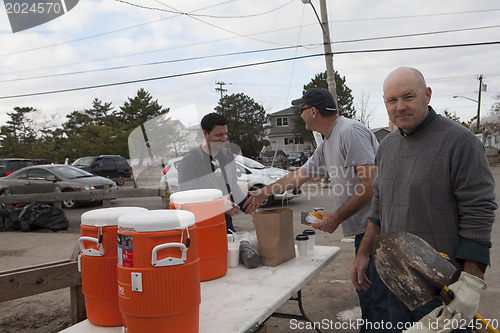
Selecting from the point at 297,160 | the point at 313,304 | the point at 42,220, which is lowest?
the point at 297,160

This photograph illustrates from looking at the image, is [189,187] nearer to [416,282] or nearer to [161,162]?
[161,162]

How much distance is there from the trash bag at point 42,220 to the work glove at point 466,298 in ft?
33.1

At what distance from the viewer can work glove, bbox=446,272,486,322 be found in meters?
1.45

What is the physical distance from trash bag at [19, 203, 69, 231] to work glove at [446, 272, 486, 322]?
10.1m

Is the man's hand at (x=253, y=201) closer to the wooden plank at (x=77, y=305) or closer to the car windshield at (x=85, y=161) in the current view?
the wooden plank at (x=77, y=305)

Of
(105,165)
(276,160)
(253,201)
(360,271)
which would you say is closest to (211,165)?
(253,201)

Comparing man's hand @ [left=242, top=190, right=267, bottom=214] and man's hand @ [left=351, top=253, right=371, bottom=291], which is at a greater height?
man's hand @ [left=242, top=190, right=267, bottom=214]

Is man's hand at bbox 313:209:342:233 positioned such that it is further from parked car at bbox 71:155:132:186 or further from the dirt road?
parked car at bbox 71:155:132:186

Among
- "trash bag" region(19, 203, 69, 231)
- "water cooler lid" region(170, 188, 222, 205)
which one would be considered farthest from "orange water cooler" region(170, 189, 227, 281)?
"trash bag" region(19, 203, 69, 231)

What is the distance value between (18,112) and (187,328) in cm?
4998

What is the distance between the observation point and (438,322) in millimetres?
1453

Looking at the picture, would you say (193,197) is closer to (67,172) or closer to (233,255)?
(233,255)

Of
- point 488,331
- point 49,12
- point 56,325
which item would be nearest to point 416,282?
point 488,331

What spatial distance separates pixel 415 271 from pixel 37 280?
240cm
